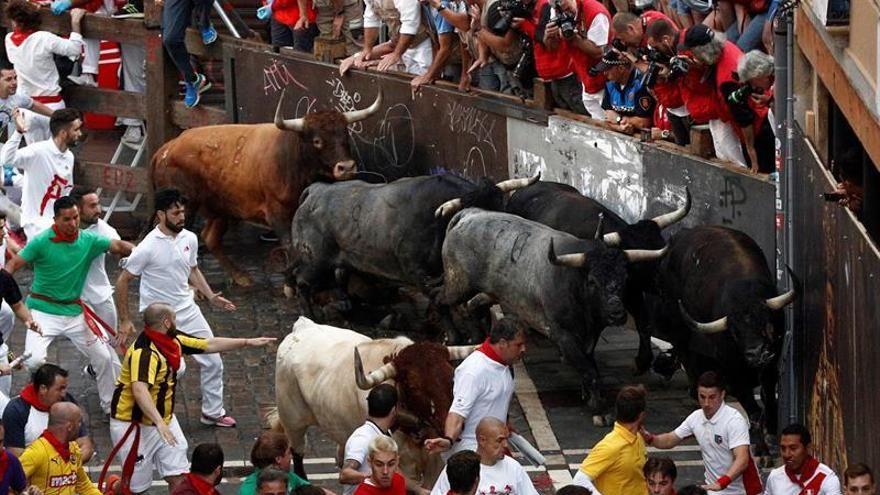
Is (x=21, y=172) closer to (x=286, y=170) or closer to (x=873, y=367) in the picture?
(x=286, y=170)

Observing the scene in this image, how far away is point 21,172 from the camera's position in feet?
69.0

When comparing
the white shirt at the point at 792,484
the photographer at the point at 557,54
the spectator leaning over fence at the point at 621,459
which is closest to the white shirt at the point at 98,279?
the photographer at the point at 557,54

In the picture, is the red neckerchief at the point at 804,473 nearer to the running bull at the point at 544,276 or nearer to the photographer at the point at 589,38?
the running bull at the point at 544,276

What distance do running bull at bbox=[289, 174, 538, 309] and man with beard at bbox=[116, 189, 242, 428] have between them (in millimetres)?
2911

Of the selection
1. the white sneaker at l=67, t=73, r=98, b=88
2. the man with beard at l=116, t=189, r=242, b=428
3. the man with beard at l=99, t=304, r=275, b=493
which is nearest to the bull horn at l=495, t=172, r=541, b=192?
the man with beard at l=116, t=189, r=242, b=428

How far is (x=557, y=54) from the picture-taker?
18516mm

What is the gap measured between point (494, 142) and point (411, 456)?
306 inches

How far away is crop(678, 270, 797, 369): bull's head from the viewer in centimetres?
1420

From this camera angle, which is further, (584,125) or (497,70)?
(497,70)

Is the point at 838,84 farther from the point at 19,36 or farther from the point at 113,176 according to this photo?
the point at 19,36

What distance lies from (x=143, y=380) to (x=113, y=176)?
423 inches

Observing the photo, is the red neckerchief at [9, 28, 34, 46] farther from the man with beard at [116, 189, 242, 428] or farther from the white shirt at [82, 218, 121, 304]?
the man with beard at [116, 189, 242, 428]

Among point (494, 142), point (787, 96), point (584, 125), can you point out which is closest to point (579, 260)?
point (787, 96)

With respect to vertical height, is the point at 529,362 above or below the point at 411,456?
below
